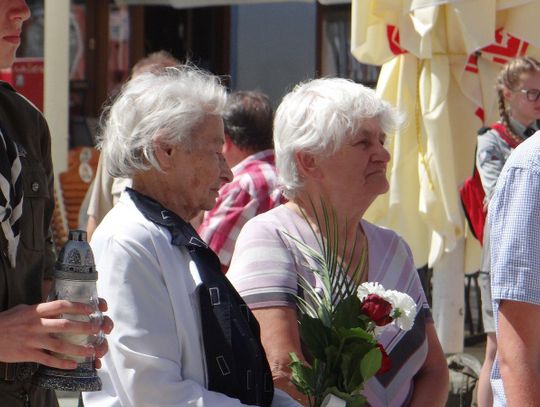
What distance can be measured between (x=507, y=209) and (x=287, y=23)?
28.9 feet

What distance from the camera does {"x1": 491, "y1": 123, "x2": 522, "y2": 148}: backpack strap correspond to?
19.4ft

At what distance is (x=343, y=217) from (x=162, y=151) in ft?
2.46

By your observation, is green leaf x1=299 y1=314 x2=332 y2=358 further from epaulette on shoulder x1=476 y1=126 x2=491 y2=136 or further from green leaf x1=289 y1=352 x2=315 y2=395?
epaulette on shoulder x1=476 y1=126 x2=491 y2=136

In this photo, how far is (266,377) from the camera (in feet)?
9.46

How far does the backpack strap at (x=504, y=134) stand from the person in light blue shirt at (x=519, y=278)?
327cm

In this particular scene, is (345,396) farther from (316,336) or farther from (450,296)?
(450,296)

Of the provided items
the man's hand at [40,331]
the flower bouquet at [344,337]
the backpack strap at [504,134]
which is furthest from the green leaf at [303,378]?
the backpack strap at [504,134]

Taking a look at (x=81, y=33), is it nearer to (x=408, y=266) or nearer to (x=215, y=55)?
(x=215, y=55)

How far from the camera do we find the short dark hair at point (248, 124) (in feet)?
17.7

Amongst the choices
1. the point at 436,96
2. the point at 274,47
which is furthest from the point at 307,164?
the point at 274,47

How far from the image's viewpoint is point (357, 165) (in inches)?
137

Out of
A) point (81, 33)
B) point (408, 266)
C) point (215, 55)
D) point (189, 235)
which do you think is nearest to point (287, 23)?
point (215, 55)

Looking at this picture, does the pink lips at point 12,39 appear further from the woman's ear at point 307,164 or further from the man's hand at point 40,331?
the woman's ear at point 307,164

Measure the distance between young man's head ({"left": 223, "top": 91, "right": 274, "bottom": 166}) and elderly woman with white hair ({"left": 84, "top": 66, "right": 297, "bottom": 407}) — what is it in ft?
7.58
